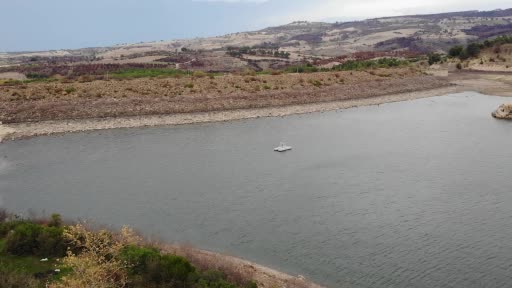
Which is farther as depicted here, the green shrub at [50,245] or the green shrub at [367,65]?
the green shrub at [367,65]

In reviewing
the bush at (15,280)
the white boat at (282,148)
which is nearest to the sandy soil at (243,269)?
the bush at (15,280)

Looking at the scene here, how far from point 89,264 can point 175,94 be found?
129ft

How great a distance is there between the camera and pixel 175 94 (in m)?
49.5

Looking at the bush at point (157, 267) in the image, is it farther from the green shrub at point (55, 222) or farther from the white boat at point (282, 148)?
the white boat at point (282, 148)

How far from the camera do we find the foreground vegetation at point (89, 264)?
1195 cm

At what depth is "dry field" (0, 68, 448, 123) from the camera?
45.1 metres

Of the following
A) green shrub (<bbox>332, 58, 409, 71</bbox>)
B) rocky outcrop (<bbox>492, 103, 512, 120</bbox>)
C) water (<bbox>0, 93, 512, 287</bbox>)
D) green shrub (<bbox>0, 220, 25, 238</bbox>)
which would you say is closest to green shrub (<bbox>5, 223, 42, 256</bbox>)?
green shrub (<bbox>0, 220, 25, 238</bbox>)

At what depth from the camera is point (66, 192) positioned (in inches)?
1005

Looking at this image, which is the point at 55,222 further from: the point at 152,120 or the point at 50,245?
the point at 152,120

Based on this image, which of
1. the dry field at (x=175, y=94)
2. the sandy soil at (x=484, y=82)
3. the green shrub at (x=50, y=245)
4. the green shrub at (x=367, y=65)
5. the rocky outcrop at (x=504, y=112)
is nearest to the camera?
the green shrub at (x=50, y=245)

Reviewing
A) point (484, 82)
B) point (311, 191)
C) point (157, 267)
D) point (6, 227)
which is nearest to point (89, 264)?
point (157, 267)

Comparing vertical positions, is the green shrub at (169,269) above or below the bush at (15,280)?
below

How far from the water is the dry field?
6.02m

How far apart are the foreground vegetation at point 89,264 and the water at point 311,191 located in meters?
3.99
